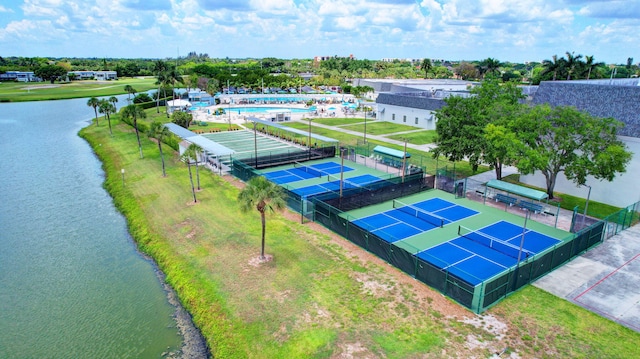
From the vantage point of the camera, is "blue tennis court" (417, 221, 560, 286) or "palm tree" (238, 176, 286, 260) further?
"blue tennis court" (417, 221, 560, 286)

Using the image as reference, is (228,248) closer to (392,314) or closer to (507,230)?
(392,314)

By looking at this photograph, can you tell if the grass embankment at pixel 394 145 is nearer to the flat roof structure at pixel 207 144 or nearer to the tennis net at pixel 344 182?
the tennis net at pixel 344 182

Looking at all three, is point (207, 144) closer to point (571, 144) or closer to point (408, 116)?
point (571, 144)

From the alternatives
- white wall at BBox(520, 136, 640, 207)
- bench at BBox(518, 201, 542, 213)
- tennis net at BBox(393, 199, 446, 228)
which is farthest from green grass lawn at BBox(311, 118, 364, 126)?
bench at BBox(518, 201, 542, 213)

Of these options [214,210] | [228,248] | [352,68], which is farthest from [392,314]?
[352,68]

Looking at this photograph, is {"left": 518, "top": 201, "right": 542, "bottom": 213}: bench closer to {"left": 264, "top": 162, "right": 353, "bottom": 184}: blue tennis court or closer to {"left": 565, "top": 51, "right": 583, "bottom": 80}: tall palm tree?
{"left": 264, "top": 162, "right": 353, "bottom": 184}: blue tennis court

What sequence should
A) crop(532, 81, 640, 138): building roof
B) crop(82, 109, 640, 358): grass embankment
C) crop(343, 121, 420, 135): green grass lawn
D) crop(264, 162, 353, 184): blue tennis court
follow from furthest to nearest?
crop(343, 121, 420, 135): green grass lawn < crop(264, 162, 353, 184): blue tennis court < crop(532, 81, 640, 138): building roof < crop(82, 109, 640, 358): grass embankment

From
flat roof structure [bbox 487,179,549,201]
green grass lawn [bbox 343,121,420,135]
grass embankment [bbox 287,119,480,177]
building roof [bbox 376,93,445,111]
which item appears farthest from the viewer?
building roof [bbox 376,93,445,111]
